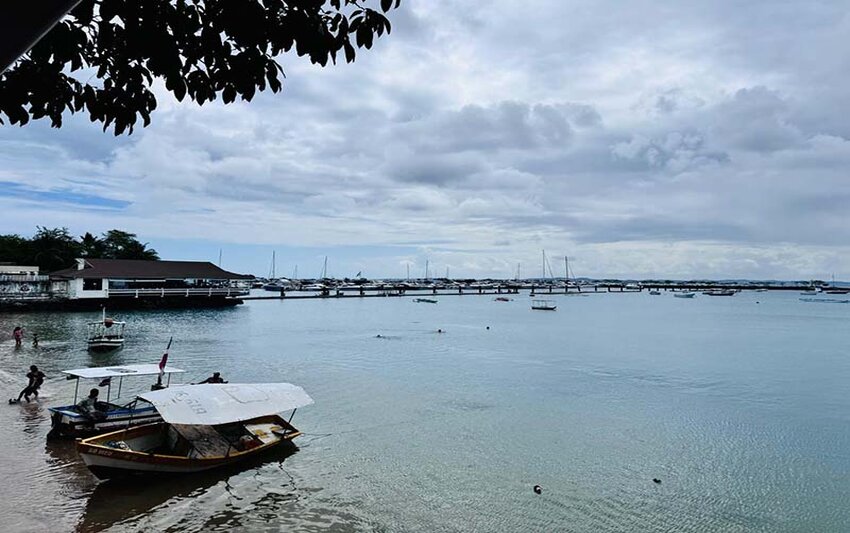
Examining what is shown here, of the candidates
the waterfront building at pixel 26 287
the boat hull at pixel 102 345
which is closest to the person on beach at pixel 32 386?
the boat hull at pixel 102 345

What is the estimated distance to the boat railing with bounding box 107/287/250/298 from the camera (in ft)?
213

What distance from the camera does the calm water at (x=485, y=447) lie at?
13461mm

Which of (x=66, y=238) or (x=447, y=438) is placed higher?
(x=66, y=238)

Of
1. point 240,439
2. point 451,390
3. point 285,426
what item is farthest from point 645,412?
point 240,439

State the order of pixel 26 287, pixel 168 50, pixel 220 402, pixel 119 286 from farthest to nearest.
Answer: pixel 119 286, pixel 26 287, pixel 220 402, pixel 168 50

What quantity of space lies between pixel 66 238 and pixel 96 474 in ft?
288

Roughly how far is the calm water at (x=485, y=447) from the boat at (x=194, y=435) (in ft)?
1.60

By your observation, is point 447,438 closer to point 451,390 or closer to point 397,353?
point 451,390

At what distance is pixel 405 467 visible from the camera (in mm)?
16906

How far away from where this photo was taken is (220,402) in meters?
16.0

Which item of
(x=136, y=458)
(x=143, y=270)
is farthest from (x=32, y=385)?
(x=143, y=270)

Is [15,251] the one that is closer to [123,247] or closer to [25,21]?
[123,247]

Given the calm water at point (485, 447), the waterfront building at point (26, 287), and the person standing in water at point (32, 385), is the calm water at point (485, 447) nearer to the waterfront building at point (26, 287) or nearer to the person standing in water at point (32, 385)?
the person standing in water at point (32, 385)

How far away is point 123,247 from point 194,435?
3650 inches
